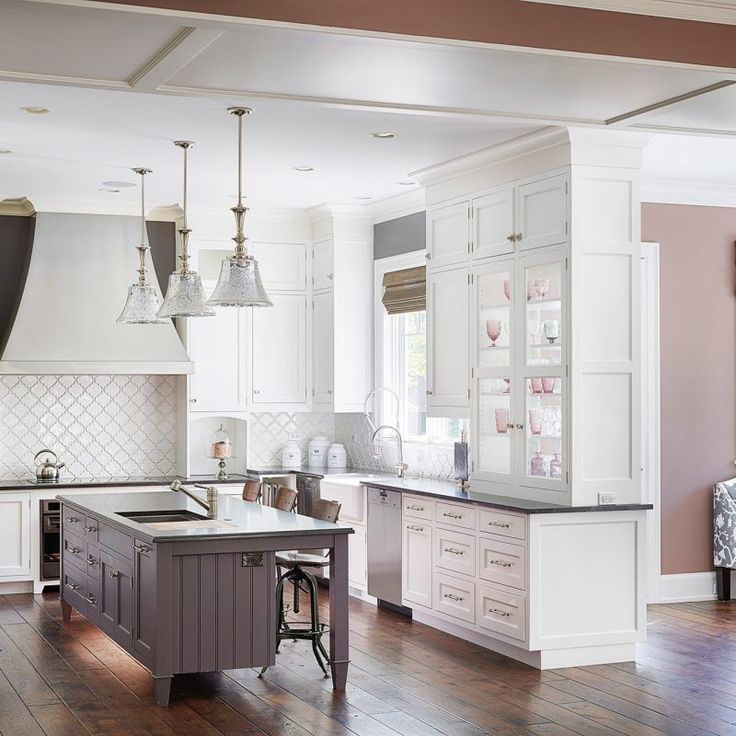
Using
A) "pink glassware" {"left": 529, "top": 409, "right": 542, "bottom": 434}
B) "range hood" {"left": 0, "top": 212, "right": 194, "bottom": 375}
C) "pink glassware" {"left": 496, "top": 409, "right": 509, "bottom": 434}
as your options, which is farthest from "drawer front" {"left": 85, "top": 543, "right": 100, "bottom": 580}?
"pink glassware" {"left": 529, "top": 409, "right": 542, "bottom": 434}

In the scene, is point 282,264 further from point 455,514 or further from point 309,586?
point 309,586

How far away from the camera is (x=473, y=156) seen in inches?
265

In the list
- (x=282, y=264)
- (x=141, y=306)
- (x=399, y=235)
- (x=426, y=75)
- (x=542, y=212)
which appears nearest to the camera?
(x=426, y=75)

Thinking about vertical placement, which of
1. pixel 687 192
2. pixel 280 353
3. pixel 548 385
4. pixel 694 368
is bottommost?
pixel 548 385

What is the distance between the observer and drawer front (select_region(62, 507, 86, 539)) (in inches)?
274

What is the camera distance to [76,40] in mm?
3936

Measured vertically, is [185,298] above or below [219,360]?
above

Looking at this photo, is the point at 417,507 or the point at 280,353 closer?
the point at 417,507

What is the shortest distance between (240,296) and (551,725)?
8.04ft

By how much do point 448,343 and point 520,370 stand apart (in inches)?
33.4

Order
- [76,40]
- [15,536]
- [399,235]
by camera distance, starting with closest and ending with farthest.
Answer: [76,40]
[15,536]
[399,235]

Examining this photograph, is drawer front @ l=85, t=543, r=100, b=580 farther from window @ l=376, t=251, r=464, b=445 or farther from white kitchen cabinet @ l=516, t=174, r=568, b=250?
white kitchen cabinet @ l=516, t=174, r=568, b=250

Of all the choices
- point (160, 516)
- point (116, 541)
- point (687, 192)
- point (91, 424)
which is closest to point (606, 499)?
point (160, 516)

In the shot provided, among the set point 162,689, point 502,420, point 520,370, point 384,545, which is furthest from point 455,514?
point 162,689
